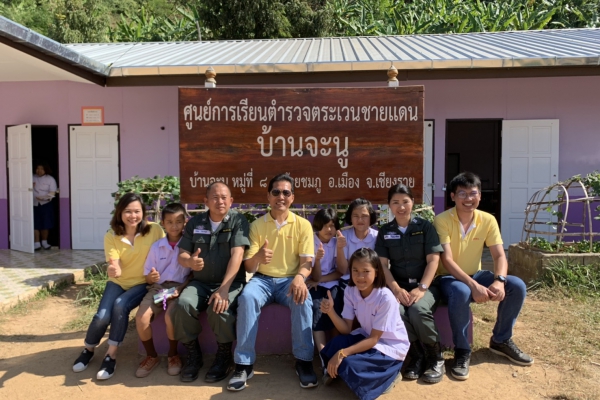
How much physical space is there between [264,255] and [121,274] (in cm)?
109

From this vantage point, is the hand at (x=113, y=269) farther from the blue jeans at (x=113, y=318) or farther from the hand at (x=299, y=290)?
the hand at (x=299, y=290)

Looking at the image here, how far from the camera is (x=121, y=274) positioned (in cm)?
360

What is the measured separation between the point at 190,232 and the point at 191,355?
851 millimetres

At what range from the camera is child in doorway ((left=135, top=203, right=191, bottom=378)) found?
3.37 meters

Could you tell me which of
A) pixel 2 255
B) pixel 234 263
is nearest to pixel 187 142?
pixel 234 263

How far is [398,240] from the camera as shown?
3.49 m

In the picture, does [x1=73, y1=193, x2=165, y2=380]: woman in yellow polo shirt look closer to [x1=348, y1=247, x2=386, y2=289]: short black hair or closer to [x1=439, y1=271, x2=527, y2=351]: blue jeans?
[x1=348, y1=247, x2=386, y2=289]: short black hair

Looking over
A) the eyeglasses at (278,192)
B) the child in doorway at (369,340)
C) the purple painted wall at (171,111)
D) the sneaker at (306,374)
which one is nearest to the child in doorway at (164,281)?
the eyeglasses at (278,192)

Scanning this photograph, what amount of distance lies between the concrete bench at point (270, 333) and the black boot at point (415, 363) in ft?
1.26

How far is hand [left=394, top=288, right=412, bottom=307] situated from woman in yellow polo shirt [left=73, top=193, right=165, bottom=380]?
1796 millimetres

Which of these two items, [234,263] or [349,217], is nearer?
A: [234,263]

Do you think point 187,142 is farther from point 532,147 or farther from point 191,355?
point 532,147

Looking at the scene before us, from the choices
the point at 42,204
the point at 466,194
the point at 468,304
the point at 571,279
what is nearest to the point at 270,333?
the point at 468,304

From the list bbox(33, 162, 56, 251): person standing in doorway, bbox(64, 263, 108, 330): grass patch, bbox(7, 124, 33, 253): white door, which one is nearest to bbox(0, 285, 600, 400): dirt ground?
bbox(64, 263, 108, 330): grass patch
